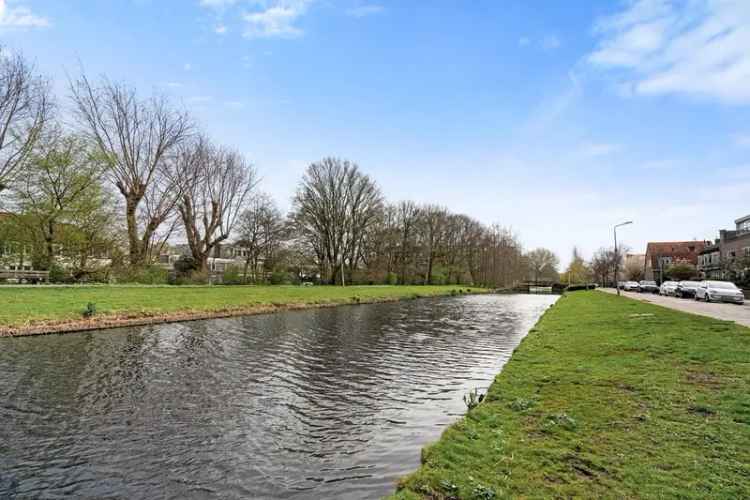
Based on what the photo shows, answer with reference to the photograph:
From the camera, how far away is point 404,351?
539 inches

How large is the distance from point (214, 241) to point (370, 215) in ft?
80.0

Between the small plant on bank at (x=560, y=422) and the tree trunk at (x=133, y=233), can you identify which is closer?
the small plant on bank at (x=560, y=422)

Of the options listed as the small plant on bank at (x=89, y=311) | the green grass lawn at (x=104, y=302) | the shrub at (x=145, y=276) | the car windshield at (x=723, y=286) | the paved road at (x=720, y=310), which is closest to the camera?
the green grass lawn at (x=104, y=302)

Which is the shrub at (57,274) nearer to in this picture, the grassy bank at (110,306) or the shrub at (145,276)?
the shrub at (145,276)

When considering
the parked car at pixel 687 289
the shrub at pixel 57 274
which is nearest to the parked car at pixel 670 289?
the parked car at pixel 687 289

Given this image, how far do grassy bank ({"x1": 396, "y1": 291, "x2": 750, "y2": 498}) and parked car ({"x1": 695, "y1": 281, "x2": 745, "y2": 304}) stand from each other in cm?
2701

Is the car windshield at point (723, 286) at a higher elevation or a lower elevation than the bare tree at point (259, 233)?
lower

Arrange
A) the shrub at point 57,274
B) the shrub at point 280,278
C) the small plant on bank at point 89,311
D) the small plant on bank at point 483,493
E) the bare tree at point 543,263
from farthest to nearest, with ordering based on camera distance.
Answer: the bare tree at point 543,263 → the shrub at point 280,278 → the shrub at point 57,274 → the small plant on bank at point 89,311 → the small plant on bank at point 483,493

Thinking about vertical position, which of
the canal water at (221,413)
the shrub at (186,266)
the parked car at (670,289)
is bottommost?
the canal water at (221,413)

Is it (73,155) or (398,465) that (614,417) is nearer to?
(398,465)

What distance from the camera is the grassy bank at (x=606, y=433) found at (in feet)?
12.9

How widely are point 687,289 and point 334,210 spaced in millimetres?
39745

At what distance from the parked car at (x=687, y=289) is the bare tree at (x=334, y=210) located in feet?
119

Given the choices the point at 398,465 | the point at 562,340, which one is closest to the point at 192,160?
the point at 562,340
